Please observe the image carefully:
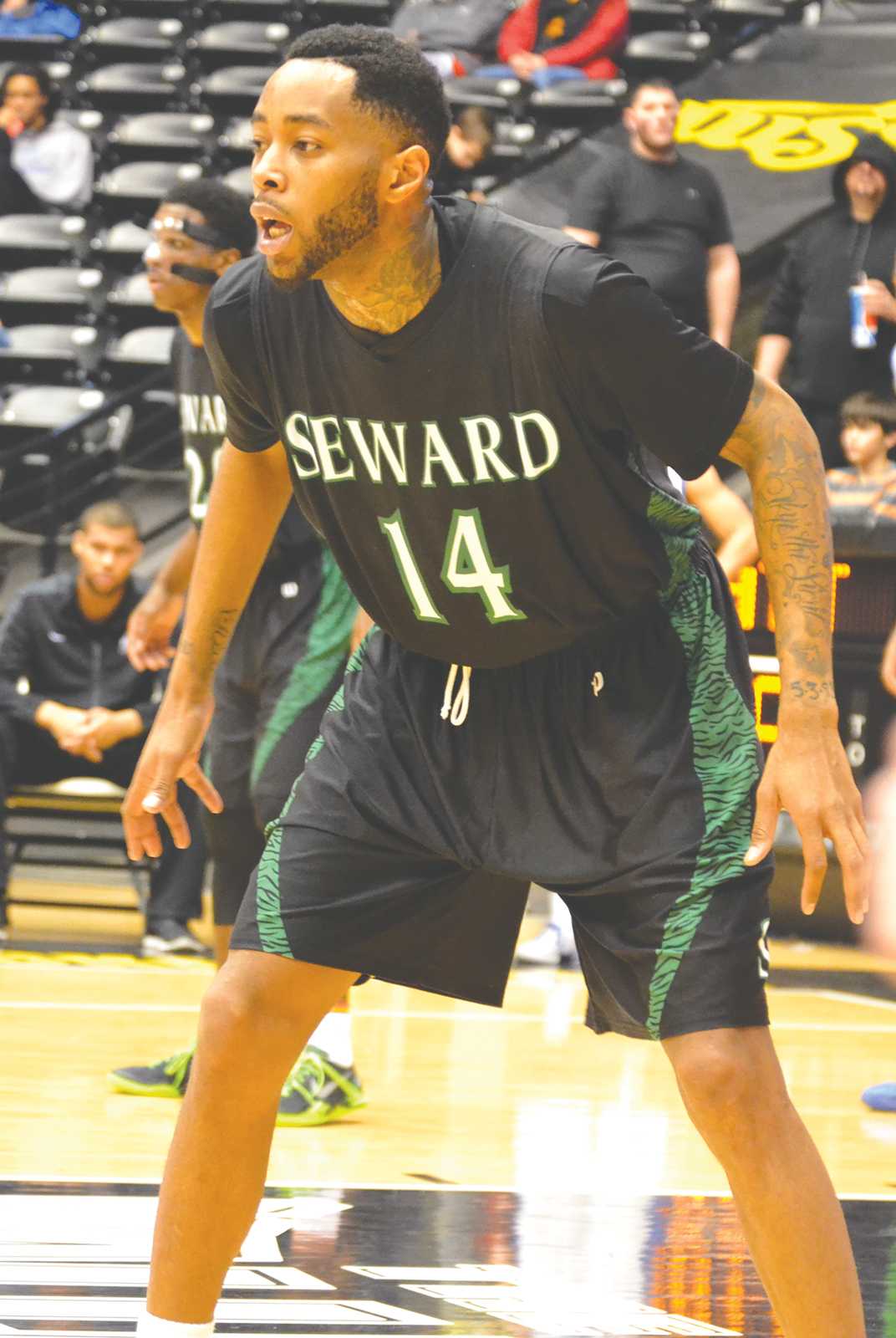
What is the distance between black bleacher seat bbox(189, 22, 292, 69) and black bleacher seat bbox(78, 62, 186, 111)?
0.57 feet

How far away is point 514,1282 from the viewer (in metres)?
3.79

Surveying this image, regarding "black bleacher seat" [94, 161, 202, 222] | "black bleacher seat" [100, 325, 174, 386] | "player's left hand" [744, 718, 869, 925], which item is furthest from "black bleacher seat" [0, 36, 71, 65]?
"player's left hand" [744, 718, 869, 925]

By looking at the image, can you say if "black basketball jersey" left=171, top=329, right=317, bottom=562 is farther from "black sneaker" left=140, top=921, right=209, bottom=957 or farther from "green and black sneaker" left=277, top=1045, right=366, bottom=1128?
"black sneaker" left=140, top=921, right=209, bottom=957

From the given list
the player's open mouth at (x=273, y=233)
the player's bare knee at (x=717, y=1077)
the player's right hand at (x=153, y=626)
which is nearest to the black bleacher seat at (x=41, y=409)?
the player's right hand at (x=153, y=626)

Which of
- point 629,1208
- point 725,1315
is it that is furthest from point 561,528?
point 629,1208

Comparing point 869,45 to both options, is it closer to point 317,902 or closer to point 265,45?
point 265,45

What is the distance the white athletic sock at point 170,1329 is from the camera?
2.83m

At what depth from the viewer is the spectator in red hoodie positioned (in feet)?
36.4

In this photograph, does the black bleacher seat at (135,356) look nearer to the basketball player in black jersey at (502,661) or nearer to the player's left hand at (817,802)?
the basketball player in black jersey at (502,661)

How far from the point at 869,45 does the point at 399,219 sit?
9553mm

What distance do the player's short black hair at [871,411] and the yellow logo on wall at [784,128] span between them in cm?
291

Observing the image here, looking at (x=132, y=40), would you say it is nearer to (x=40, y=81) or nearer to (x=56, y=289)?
(x=40, y=81)

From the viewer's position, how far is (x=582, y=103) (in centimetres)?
1127

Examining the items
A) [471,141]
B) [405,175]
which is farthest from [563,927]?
[405,175]
